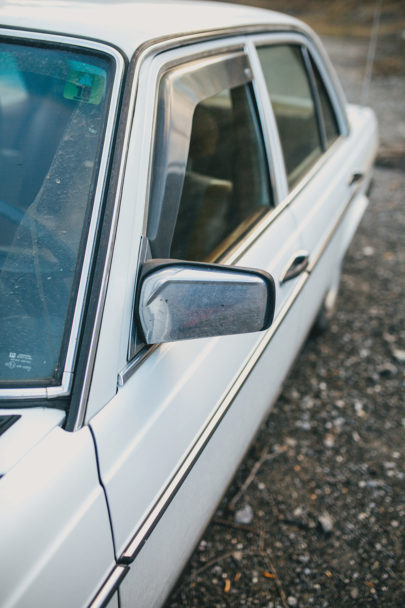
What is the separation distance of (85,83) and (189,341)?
72cm

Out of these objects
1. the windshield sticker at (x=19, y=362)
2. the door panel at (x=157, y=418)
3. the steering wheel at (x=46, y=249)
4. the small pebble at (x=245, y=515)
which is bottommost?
the small pebble at (x=245, y=515)

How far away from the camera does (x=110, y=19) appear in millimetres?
1530

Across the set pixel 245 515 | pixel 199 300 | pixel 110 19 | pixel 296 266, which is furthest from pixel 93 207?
pixel 245 515

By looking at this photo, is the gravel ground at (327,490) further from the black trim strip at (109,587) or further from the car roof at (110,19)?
the car roof at (110,19)

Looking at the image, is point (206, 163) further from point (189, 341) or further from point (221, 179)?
point (189, 341)

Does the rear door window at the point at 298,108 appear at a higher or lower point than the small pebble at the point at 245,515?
higher

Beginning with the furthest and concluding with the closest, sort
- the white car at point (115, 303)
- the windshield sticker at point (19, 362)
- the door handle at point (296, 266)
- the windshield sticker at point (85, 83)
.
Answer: the door handle at point (296, 266)
the windshield sticker at point (85, 83)
the windshield sticker at point (19, 362)
the white car at point (115, 303)

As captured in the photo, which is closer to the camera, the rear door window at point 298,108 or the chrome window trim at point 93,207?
the chrome window trim at point 93,207

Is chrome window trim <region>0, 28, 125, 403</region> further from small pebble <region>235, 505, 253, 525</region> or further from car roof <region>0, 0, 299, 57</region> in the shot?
small pebble <region>235, 505, 253, 525</region>

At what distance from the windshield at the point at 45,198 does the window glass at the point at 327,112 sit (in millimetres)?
1862

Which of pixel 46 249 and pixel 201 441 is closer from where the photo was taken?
pixel 46 249

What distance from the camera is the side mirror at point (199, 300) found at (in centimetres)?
124

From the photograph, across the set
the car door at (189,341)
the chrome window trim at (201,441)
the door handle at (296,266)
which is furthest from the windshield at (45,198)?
the door handle at (296,266)

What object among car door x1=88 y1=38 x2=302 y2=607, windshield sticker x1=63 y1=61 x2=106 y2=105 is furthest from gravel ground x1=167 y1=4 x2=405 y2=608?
windshield sticker x1=63 y1=61 x2=106 y2=105
